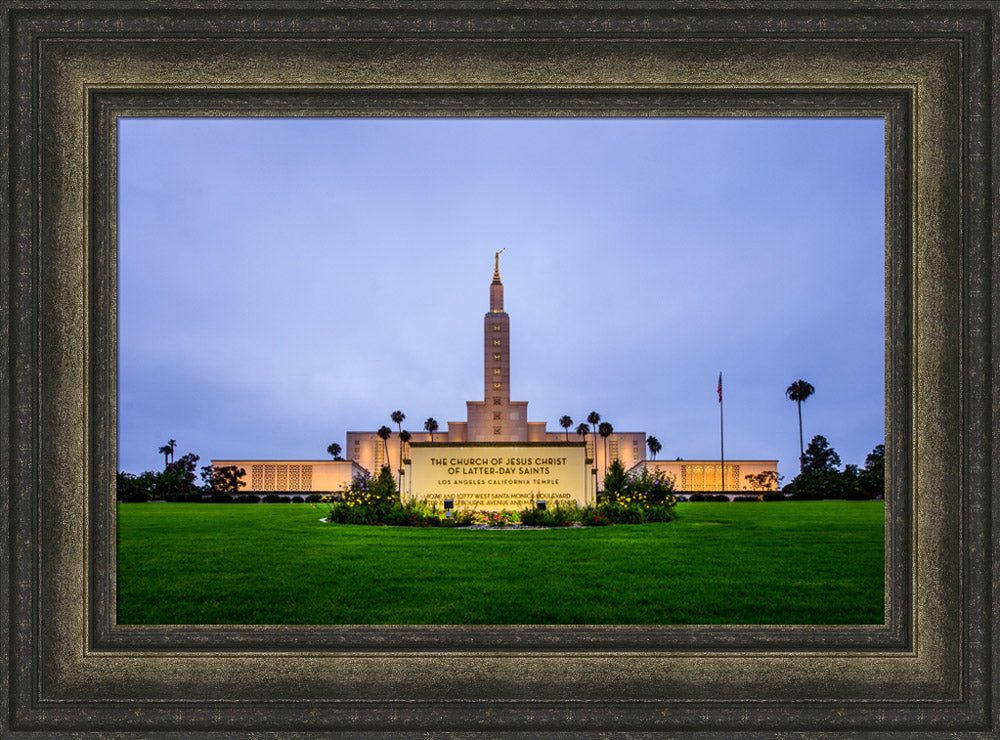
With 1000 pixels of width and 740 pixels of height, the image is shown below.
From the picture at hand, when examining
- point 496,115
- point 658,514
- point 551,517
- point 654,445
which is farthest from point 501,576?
point 654,445

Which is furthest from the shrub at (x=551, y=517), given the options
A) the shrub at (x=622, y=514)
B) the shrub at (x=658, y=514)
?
the shrub at (x=658, y=514)

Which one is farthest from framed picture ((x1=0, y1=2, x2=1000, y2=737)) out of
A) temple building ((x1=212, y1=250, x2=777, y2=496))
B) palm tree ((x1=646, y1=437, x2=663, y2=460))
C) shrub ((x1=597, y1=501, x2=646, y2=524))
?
palm tree ((x1=646, y1=437, x2=663, y2=460))

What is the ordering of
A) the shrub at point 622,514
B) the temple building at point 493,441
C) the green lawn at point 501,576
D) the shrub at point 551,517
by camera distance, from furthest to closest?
the temple building at point 493,441
the shrub at point 622,514
the shrub at point 551,517
the green lawn at point 501,576

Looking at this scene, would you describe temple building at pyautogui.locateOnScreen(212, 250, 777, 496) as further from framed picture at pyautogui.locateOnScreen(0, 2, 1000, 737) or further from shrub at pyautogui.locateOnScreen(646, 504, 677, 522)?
framed picture at pyautogui.locateOnScreen(0, 2, 1000, 737)

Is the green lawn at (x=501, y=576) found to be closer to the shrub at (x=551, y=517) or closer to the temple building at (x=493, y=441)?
the shrub at (x=551, y=517)

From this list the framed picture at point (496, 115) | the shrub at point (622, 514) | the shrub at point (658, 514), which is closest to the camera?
the framed picture at point (496, 115)

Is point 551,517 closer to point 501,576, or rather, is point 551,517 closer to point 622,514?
point 622,514

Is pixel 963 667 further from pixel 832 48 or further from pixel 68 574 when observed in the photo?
pixel 68 574

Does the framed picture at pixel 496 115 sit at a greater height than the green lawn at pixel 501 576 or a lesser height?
greater
